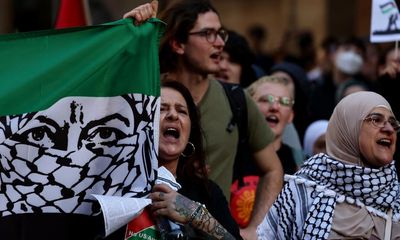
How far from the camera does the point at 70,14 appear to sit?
8172 millimetres

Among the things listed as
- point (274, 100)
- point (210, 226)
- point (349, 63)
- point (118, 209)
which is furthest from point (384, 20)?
point (349, 63)

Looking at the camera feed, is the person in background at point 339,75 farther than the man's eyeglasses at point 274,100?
Yes

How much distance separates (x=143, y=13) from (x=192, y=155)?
2.78 ft

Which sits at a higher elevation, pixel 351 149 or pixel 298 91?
→ pixel 351 149

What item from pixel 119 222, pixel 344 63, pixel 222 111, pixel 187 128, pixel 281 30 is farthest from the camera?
pixel 281 30

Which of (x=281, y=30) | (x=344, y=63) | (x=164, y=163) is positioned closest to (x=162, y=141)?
(x=164, y=163)

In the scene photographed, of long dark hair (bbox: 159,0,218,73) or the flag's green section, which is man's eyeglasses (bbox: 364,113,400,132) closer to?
the flag's green section

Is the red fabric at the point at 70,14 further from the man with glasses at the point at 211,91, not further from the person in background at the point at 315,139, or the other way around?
the person in background at the point at 315,139

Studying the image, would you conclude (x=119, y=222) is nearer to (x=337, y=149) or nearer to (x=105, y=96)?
(x=105, y=96)

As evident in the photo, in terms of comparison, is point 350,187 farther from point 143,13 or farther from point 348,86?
point 348,86

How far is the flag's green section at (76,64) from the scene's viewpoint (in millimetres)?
5234

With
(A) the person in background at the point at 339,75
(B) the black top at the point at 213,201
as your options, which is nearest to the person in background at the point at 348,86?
(A) the person in background at the point at 339,75

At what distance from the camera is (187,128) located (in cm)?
583

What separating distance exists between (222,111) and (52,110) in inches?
69.6
